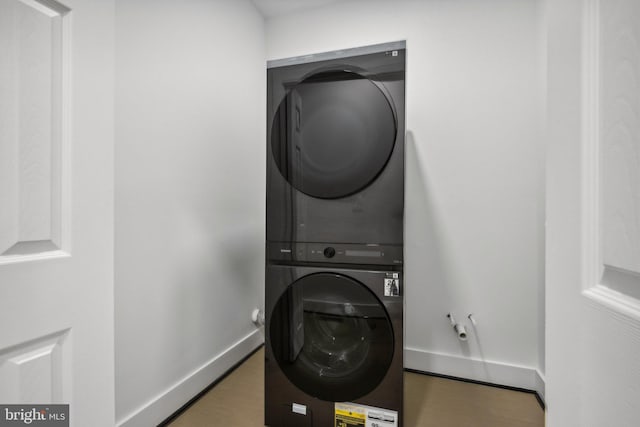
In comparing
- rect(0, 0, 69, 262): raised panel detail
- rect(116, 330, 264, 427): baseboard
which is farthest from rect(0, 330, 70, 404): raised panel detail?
rect(116, 330, 264, 427): baseboard

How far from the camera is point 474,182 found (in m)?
1.81

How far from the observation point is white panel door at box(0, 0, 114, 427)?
0.67 m

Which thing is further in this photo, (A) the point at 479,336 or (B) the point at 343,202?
(A) the point at 479,336

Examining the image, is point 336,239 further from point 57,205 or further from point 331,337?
point 57,205

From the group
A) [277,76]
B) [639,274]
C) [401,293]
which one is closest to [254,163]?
[277,76]

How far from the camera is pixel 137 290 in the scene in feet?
4.32

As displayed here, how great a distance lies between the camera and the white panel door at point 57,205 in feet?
2.21

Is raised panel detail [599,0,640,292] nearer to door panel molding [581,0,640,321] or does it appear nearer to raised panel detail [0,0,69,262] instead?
door panel molding [581,0,640,321]

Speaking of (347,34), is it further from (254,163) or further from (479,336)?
(479,336)

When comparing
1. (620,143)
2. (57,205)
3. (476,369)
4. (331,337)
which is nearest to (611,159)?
(620,143)

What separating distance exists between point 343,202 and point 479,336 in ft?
4.15

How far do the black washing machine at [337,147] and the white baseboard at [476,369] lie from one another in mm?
1065

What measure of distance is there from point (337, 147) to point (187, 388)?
4.78 ft

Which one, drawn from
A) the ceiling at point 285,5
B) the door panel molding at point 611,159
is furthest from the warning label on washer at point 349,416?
the ceiling at point 285,5
